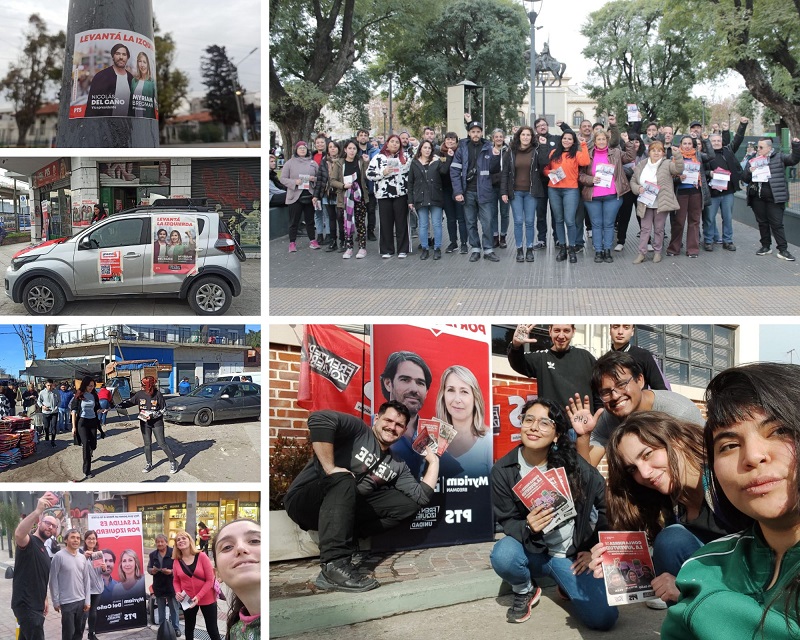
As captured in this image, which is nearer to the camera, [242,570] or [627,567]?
[627,567]

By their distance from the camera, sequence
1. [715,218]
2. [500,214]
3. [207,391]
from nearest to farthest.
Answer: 1. [207,391]
2. [715,218]
3. [500,214]

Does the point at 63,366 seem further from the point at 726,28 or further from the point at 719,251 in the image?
the point at 726,28

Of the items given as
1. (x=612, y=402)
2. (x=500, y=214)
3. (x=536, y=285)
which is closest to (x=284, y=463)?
(x=612, y=402)

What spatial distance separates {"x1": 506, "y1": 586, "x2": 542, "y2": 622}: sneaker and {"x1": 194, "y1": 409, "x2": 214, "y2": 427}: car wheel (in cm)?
170

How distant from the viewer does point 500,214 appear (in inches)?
354

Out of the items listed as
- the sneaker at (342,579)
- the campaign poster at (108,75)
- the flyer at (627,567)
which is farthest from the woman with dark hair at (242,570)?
the campaign poster at (108,75)

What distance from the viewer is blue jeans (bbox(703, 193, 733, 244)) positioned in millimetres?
8680

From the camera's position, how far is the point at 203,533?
3.96m

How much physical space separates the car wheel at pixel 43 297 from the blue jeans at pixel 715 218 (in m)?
7.06

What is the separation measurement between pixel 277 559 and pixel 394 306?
2.74 m

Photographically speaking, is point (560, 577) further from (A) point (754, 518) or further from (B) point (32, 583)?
(B) point (32, 583)

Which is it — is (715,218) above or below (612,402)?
above

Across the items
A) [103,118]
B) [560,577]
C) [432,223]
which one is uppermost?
[103,118]

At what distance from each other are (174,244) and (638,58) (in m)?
12.4
